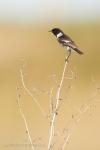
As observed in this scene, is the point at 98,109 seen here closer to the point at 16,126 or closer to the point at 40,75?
the point at 16,126

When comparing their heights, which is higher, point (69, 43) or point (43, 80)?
point (69, 43)

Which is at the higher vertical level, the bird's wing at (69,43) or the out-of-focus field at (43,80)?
the bird's wing at (69,43)

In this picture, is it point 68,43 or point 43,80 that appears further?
point 43,80

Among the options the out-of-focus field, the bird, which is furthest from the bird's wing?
the out-of-focus field

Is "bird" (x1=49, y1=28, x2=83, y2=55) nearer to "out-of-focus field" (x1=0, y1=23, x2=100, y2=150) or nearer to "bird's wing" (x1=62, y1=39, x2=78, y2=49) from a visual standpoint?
"bird's wing" (x1=62, y1=39, x2=78, y2=49)

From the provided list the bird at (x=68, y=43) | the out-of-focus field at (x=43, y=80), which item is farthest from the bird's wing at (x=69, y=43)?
the out-of-focus field at (x=43, y=80)

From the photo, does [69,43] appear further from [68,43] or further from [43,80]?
[43,80]

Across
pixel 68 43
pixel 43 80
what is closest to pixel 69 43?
pixel 68 43

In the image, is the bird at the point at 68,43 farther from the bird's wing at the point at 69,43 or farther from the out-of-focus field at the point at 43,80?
the out-of-focus field at the point at 43,80

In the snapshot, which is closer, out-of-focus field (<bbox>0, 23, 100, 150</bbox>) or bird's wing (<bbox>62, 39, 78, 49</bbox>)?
bird's wing (<bbox>62, 39, 78, 49</bbox>)
